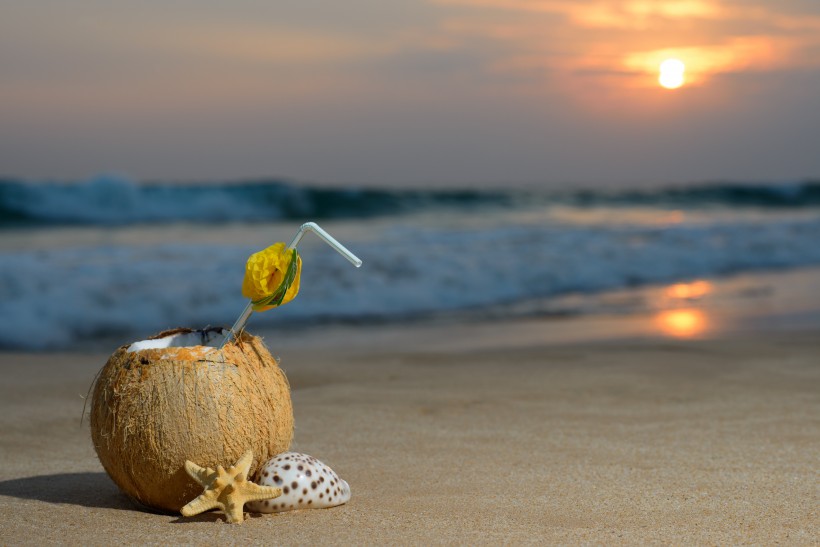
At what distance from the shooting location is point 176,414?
3.32m

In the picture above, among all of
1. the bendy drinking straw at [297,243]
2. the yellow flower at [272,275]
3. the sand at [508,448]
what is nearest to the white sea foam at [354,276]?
→ the sand at [508,448]

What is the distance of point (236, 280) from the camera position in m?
11.2

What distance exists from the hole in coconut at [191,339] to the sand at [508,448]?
61 cm

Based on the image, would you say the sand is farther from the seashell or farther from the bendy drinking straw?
the bendy drinking straw

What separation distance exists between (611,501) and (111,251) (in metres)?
11.0

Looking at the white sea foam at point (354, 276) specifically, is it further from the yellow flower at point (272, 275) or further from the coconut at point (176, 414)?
the yellow flower at point (272, 275)

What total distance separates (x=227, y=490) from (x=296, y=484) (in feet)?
0.88

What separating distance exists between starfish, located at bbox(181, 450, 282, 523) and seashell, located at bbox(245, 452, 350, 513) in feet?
0.33

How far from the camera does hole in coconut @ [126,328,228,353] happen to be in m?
3.57

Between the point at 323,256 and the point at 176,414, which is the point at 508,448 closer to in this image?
the point at 176,414

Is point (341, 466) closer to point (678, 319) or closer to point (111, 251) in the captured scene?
point (678, 319)

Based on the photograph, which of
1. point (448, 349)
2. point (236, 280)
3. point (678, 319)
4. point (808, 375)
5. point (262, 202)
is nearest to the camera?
point (808, 375)

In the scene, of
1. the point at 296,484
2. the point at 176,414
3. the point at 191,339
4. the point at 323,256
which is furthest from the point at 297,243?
the point at 323,256

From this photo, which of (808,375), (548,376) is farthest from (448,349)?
(808,375)
